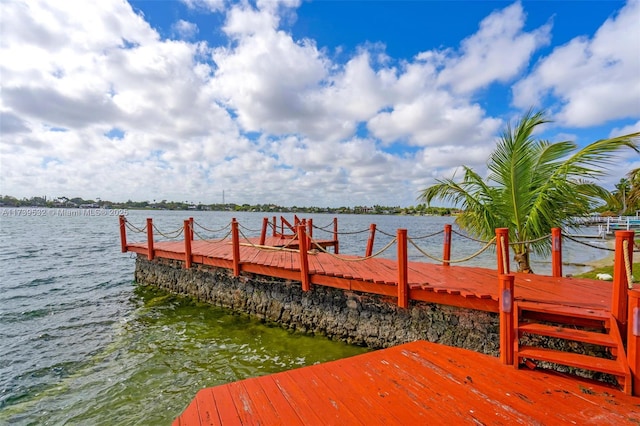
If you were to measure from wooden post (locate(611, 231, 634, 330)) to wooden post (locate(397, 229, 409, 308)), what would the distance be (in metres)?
2.79

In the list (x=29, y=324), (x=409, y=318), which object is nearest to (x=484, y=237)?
(x=409, y=318)

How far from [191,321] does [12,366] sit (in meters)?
3.48

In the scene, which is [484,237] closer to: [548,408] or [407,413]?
[548,408]

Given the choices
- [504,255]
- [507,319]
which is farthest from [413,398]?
[504,255]

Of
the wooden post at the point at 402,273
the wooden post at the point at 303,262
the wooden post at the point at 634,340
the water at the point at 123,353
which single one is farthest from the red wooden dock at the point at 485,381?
the wooden post at the point at 303,262

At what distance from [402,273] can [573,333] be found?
8.21 ft

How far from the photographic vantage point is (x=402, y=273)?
5.78m

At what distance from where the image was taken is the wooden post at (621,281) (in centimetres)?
360

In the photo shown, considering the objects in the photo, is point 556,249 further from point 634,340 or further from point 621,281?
point 634,340

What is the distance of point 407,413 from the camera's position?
2.94 m

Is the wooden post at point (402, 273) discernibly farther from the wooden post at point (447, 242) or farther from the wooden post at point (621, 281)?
the wooden post at point (621, 281)

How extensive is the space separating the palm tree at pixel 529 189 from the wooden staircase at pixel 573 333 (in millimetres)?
2560

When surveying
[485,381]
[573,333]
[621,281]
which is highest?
[621,281]

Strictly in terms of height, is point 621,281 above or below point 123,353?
above
